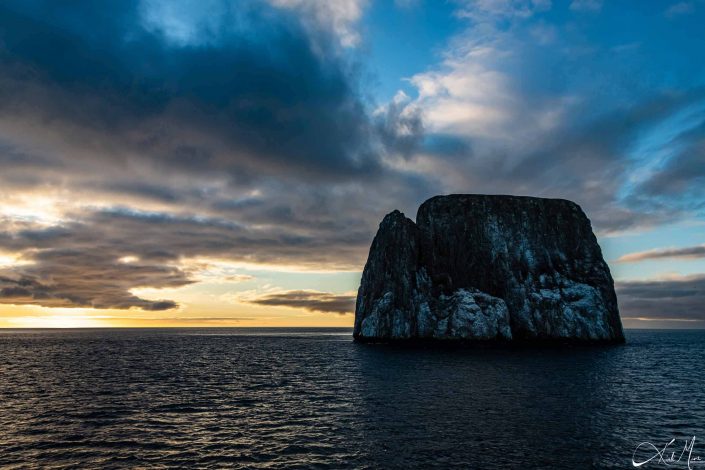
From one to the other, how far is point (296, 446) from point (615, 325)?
13052 cm

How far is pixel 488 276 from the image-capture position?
454 feet
